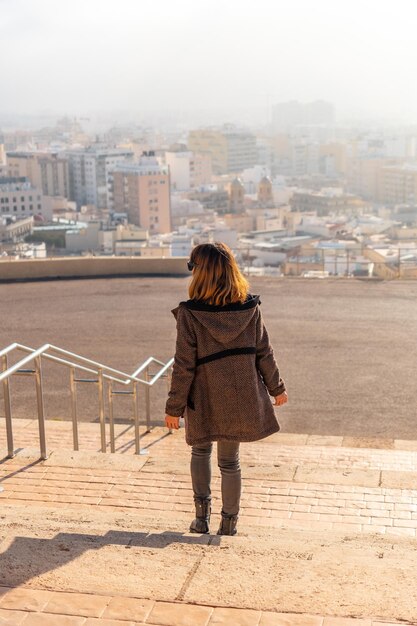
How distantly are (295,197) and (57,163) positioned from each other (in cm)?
3533

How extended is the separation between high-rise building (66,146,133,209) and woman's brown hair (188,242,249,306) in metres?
135

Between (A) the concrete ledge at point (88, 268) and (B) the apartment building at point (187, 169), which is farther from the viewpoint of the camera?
(B) the apartment building at point (187, 169)

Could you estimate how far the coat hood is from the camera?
3320 millimetres

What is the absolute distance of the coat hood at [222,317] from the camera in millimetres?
3320

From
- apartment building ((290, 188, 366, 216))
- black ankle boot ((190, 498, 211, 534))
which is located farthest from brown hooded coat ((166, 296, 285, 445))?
apartment building ((290, 188, 366, 216))

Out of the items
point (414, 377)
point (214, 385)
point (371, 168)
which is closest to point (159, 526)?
point (214, 385)

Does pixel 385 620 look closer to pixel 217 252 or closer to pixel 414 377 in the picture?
pixel 217 252

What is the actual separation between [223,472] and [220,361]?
0.47m

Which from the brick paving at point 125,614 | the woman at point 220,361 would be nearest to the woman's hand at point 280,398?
the woman at point 220,361

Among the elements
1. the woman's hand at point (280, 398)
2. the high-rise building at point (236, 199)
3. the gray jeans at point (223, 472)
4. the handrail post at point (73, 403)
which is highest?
the woman's hand at point (280, 398)

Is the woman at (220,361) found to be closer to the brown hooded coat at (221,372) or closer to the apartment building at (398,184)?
the brown hooded coat at (221,372)

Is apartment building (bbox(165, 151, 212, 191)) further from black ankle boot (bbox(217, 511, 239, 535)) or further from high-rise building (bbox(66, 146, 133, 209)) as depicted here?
black ankle boot (bbox(217, 511, 239, 535))

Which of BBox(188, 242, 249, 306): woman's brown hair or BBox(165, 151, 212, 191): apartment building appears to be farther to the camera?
BBox(165, 151, 212, 191): apartment building

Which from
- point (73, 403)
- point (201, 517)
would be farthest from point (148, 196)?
point (201, 517)
